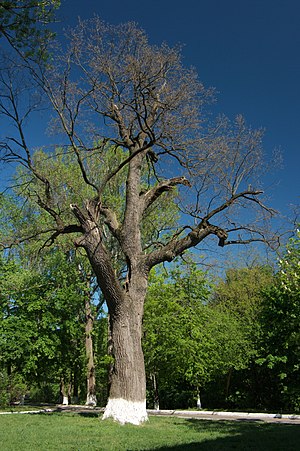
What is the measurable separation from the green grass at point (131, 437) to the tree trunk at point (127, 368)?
38cm

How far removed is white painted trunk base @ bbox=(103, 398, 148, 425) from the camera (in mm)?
10242

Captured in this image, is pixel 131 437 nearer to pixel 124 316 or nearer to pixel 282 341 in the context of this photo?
pixel 124 316

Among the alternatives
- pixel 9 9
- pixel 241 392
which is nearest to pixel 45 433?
pixel 9 9

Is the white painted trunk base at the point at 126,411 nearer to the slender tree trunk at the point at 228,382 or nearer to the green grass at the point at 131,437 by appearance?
the green grass at the point at 131,437

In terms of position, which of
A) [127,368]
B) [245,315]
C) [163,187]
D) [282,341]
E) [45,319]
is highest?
[163,187]

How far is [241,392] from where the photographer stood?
78.0 ft

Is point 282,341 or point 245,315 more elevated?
point 245,315

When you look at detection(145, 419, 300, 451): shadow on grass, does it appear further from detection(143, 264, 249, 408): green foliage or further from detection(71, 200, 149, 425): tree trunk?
detection(143, 264, 249, 408): green foliage

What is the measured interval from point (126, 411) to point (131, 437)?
2230 mm

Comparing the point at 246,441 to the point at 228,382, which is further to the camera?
the point at 228,382

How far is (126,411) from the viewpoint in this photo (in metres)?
10.3

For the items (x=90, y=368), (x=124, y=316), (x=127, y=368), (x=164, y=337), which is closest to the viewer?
(x=127, y=368)

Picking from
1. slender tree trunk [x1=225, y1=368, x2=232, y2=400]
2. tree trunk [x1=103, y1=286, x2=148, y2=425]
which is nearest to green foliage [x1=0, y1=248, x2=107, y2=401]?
slender tree trunk [x1=225, y1=368, x2=232, y2=400]

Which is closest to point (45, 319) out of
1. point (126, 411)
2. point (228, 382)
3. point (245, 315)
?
point (126, 411)
